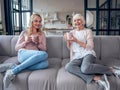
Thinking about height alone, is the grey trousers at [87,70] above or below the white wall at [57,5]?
below

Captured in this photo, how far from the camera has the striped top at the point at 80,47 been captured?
2156 millimetres

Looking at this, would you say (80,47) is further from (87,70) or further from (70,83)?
(70,83)

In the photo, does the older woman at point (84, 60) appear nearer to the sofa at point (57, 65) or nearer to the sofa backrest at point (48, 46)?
the sofa at point (57, 65)

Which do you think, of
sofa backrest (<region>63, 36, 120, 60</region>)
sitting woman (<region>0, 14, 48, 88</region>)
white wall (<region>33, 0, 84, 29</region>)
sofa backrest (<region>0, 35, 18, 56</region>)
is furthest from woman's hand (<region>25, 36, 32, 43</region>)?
white wall (<region>33, 0, 84, 29</region>)

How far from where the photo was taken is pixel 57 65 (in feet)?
7.07

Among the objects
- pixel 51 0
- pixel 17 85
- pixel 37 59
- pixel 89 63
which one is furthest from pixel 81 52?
pixel 51 0

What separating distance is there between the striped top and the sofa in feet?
0.60

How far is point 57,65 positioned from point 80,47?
36cm

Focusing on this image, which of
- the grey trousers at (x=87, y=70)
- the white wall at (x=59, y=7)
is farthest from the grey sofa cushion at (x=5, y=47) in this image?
the white wall at (x=59, y=7)

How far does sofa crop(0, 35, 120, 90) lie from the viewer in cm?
172

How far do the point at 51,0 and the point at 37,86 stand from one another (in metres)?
6.80

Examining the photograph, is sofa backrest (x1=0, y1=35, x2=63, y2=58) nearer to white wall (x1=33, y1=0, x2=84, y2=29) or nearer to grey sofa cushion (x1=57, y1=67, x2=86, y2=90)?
grey sofa cushion (x1=57, y1=67, x2=86, y2=90)

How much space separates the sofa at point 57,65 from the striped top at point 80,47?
18 centimetres

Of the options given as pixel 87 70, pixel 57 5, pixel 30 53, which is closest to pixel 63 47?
pixel 30 53
